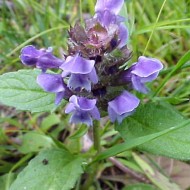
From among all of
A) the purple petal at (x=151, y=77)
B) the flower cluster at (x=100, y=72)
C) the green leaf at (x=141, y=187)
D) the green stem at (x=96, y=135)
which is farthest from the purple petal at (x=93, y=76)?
the green leaf at (x=141, y=187)

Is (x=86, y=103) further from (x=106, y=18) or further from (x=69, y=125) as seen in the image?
(x=69, y=125)

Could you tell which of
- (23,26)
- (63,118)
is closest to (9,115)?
(63,118)

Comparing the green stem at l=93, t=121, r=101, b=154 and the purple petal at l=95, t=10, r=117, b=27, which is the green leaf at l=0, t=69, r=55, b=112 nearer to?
the green stem at l=93, t=121, r=101, b=154

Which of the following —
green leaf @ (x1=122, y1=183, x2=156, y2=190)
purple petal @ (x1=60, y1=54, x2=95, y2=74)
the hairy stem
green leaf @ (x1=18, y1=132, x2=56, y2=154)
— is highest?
purple petal @ (x1=60, y1=54, x2=95, y2=74)

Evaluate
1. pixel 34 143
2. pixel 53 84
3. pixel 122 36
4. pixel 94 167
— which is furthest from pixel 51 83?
pixel 34 143

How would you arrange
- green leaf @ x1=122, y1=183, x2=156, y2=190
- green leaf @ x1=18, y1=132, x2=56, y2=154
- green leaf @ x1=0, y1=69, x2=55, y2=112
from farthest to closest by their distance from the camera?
green leaf @ x1=18, y1=132, x2=56, y2=154 → green leaf @ x1=122, y1=183, x2=156, y2=190 → green leaf @ x1=0, y1=69, x2=55, y2=112

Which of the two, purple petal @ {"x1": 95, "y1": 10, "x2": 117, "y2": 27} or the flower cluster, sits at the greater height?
purple petal @ {"x1": 95, "y1": 10, "x2": 117, "y2": 27}

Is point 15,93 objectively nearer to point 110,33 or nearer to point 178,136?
point 110,33

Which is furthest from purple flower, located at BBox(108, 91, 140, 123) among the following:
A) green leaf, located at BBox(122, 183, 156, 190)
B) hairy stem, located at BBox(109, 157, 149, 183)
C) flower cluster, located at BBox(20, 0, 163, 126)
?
hairy stem, located at BBox(109, 157, 149, 183)
